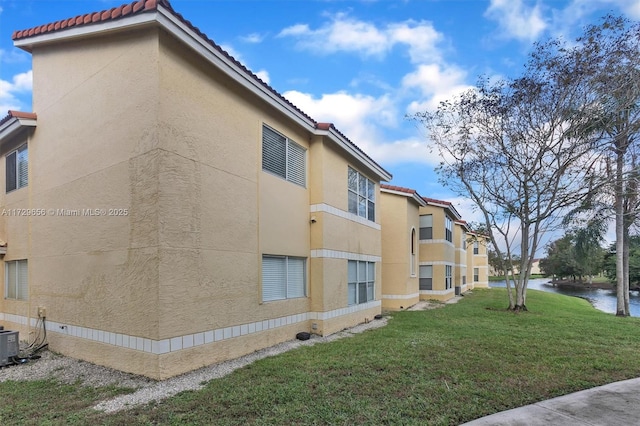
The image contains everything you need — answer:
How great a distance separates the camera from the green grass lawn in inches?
192

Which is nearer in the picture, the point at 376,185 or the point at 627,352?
the point at 627,352

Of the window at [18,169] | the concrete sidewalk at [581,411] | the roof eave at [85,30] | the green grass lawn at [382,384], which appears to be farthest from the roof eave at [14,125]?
the concrete sidewalk at [581,411]

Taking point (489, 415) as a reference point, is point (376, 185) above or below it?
above

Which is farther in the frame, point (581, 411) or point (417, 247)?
point (417, 247)

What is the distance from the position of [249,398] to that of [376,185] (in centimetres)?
1144

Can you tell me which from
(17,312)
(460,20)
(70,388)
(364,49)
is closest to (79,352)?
(70,388)

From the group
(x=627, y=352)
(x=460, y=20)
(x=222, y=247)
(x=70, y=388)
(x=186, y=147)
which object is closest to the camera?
(x=70, y=388)

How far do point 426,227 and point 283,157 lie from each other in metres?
16.6

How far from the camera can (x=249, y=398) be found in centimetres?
548

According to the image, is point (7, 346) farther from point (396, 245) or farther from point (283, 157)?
point (396, 245)

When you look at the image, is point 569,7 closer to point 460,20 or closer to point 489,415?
point 460,20

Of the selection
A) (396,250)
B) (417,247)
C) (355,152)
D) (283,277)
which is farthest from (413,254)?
(283,277)

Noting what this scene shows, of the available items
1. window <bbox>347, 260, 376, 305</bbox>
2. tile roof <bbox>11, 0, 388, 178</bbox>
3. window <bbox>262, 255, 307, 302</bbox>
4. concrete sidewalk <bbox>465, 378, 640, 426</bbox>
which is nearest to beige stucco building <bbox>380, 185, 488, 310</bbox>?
window <bbox>347, 260, 376, 305</bbox>

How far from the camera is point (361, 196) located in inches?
555
